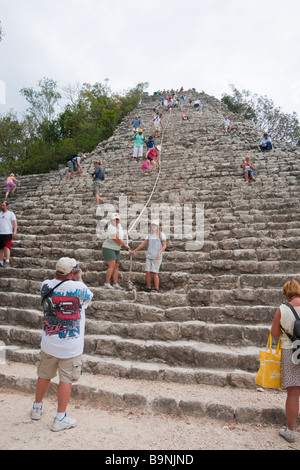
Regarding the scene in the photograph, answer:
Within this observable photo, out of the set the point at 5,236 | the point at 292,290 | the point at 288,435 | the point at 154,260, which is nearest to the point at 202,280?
the point at 154,260

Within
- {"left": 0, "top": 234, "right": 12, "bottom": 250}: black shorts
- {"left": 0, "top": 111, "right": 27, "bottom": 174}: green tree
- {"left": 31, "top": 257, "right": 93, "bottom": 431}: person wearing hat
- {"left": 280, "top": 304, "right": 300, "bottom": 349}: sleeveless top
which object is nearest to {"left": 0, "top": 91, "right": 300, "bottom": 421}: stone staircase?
{"left": 0, "top": 234, "right": 12, "bottom": 250}: black shorts

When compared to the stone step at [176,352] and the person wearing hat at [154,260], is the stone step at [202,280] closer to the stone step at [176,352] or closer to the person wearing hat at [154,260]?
the person wearing hat at [154,260]

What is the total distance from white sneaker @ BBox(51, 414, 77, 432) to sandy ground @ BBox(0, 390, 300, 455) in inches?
1.5

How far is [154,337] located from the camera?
13.5 feet

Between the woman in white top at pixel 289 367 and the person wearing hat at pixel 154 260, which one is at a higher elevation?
the person wearing hat at pixel 154 260

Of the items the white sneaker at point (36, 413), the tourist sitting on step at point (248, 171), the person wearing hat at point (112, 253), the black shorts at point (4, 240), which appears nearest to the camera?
the white sneaker at point (36, 413)

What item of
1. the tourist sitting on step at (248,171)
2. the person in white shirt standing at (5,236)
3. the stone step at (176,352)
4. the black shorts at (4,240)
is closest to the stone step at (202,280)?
the person in white shirt standing at (5,236)

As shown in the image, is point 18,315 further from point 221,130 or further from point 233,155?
point 221,130

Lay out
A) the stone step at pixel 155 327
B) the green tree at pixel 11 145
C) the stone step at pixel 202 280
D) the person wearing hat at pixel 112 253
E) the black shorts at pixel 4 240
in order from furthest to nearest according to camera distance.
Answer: the green tree at pixel 11 145 < the black shorts at pixel 4 240 < the person wearing hat at pixel 112 253 < the stone step at pixel 202 280 < the stone step at pixel 155 327

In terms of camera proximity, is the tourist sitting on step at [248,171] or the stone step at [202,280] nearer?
the stone step at [202,280]

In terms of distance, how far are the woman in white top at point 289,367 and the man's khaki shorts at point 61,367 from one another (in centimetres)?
182

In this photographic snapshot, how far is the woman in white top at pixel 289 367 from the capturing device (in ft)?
8.58

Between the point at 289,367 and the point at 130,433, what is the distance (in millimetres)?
1543

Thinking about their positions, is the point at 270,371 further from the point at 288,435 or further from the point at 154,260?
the point at 154,260
